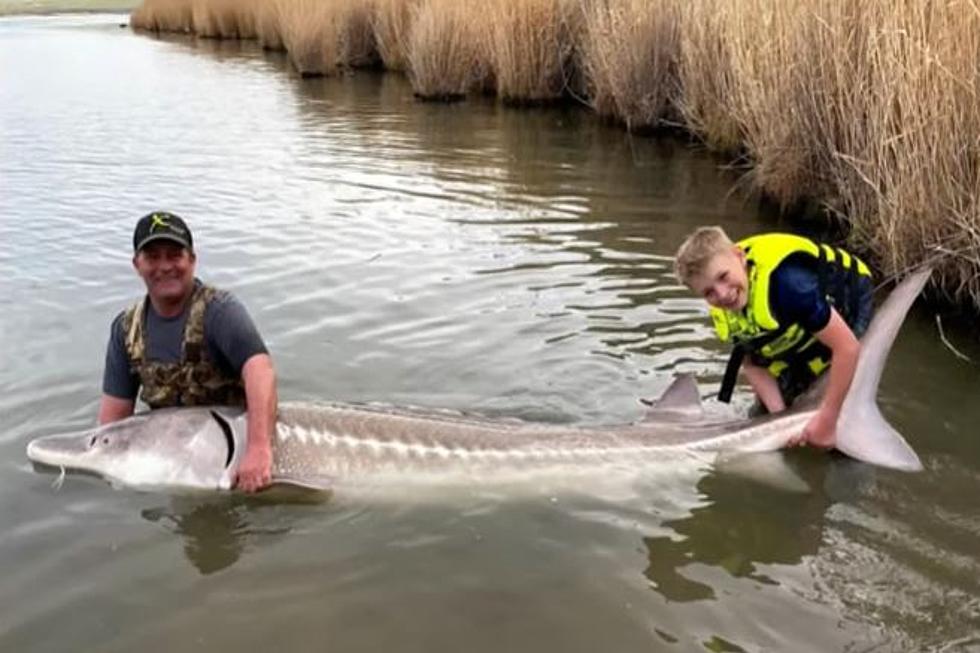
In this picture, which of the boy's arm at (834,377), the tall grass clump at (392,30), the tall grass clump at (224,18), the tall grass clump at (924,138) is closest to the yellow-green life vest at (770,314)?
the boy's arm at (834,377)

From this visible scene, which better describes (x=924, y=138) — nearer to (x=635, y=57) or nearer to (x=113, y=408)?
(x=113, y=408)

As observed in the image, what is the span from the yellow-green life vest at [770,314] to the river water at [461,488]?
1.74ft

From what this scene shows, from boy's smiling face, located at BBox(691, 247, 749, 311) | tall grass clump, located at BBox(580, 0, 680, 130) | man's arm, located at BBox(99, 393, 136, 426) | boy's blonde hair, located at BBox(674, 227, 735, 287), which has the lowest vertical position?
man's arm, located at BBox(99, 393, 136, 426)

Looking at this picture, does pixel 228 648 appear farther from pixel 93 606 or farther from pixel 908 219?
pixel 908 219

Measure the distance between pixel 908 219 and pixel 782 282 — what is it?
2491 millimetres

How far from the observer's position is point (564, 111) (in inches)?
661

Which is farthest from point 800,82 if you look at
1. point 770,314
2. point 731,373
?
point 770,314

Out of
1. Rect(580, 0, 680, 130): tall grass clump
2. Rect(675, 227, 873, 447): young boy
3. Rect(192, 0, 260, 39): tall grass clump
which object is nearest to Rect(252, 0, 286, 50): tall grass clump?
Rect(192, 0, 260, 39): tall grass clump

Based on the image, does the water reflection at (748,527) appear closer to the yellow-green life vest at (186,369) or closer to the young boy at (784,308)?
the young boy at (784,308)

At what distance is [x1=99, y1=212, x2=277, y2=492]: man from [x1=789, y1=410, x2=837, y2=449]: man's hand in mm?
2325

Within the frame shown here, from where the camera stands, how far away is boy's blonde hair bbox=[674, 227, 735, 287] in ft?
15.1

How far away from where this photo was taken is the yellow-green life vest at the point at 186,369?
482 centimetres

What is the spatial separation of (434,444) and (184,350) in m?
1.21

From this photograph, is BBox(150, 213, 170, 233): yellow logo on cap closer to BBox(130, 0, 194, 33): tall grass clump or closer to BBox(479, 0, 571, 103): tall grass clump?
BBox(479, 0, 571, 103): tall grass clump
